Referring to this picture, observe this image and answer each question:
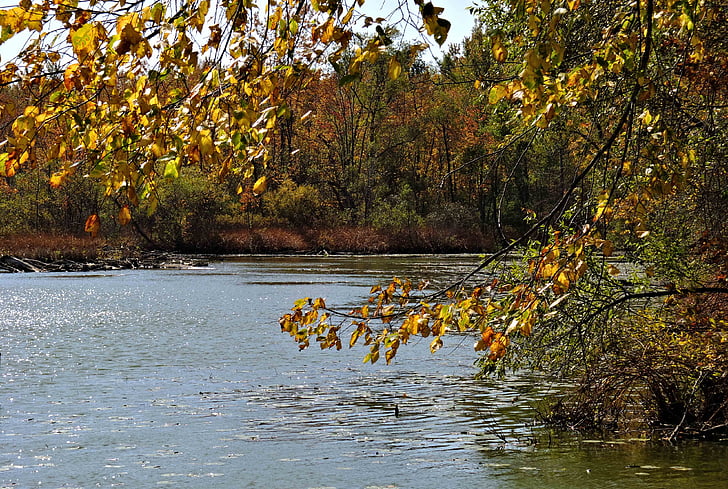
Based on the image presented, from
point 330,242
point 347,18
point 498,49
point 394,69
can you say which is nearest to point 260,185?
point 394,69

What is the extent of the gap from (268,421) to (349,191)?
174 feet

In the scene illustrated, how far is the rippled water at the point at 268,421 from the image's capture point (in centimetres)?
782

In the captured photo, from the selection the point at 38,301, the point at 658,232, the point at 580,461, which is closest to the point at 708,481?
the point at 580,461

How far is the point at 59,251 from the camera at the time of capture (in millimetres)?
42844

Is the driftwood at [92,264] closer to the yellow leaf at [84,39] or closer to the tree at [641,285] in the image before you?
the tree at [641,285]

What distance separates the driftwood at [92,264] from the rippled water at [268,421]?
2204cm

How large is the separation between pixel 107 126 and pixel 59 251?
4076 cm

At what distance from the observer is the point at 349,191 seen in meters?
62.9

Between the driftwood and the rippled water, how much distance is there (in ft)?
72.3

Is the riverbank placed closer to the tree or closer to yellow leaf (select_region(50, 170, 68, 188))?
the tree

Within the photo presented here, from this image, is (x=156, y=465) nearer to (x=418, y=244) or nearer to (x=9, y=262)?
(x=9, y=262)

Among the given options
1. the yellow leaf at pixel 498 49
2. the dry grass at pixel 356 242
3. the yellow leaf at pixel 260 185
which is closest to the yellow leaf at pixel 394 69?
the yellow leaf at pixel 260 185

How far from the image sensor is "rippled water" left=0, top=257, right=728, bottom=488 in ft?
25.7

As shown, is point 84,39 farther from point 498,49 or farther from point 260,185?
point 498,49
